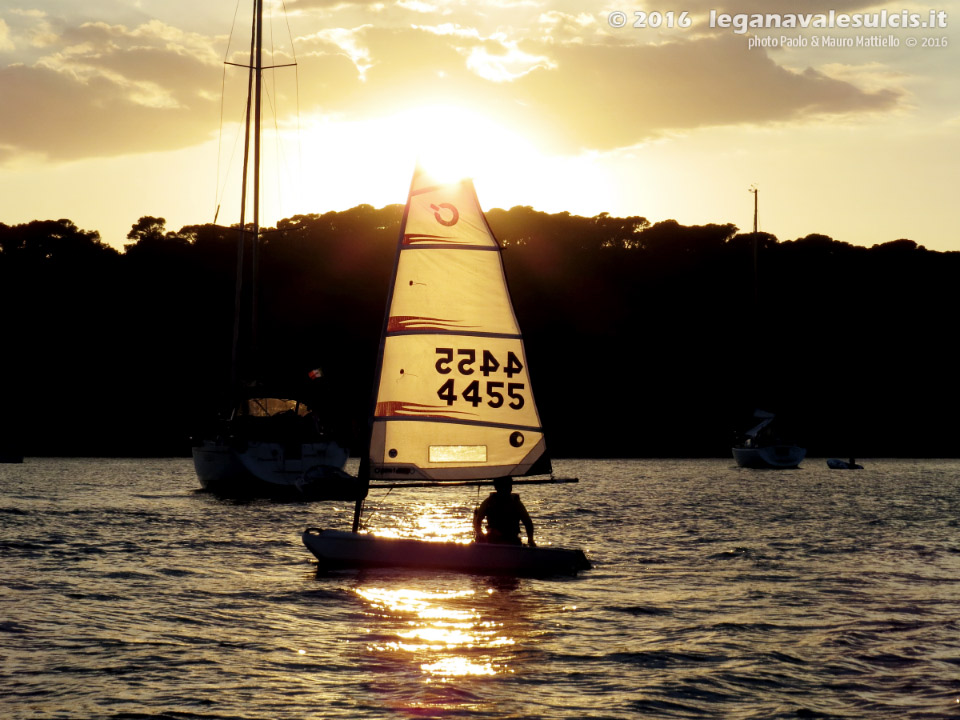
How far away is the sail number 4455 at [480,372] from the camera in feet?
85.6

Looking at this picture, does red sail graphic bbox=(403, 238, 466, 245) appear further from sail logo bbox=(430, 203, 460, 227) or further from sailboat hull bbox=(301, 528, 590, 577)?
sailboat hull bbox=(301, 528, 590, 577)

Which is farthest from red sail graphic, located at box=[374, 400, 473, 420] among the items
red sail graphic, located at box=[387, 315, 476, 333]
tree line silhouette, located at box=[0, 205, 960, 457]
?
tree line silhouette, located at box=[0, 205, 960, 457]

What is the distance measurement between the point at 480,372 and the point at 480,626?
678 cm

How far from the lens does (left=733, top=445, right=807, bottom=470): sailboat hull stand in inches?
3716

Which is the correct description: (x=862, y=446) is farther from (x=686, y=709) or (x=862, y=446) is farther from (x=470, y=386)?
(x=686, y=709)

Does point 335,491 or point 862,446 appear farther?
point 862,446

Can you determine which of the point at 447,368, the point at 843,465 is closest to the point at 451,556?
the point at 447,368

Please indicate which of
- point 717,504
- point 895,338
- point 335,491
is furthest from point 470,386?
point 895,338

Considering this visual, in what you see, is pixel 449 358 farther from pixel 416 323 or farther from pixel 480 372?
pixel 416 323

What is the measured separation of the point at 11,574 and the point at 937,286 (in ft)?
449

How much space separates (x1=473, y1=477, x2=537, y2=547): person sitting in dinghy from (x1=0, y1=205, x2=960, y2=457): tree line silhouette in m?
94.5

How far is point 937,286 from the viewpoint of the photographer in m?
146

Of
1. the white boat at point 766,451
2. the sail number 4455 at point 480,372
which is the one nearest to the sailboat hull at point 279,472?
the sail number 4455 at point 480,372

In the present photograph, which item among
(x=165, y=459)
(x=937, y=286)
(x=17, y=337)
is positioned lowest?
(x=165, y=459)
